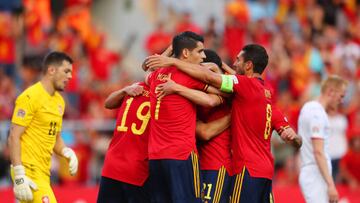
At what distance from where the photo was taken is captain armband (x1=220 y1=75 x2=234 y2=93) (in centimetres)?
1152

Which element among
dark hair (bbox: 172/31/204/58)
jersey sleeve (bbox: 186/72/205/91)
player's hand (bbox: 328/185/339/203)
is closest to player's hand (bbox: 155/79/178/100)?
jersey sleeve (bbox: 186/72/205/91)

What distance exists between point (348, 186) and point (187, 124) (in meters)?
7.90

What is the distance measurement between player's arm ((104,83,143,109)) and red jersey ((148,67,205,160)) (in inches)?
27.4

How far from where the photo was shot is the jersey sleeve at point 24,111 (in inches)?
483

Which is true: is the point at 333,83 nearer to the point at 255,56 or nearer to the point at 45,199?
the point at 255,56

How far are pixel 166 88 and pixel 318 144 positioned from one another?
2.54 meters

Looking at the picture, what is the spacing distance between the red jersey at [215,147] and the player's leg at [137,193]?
849 mm

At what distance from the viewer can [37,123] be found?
40.8ft

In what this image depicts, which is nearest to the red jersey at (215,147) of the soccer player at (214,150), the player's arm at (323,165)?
the soccer player at (214,150)

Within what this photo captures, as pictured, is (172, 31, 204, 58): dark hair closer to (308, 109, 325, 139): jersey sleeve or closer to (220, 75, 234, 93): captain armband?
(220, 75, 234, 93): captain armband

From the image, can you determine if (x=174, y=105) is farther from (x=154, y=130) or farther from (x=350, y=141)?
(x=350, y=141)

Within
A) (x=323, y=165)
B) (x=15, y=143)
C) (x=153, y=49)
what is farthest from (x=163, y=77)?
(x=153, y=49)

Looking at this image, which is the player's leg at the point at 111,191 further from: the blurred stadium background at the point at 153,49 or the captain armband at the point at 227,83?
the blurred stadium background at the point at 153,49

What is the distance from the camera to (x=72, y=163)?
13.0 m
